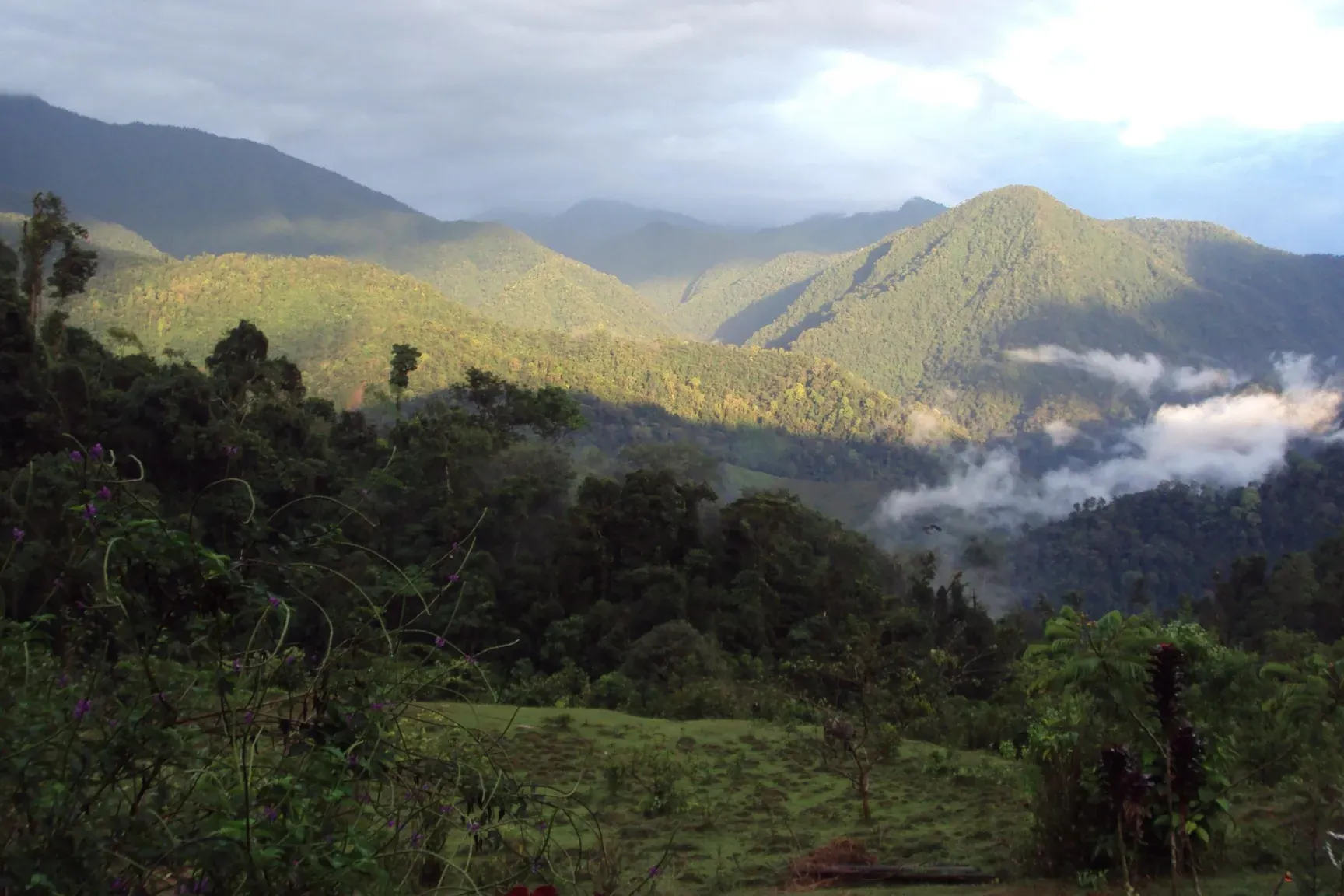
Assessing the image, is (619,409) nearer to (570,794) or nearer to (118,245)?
(570,794)

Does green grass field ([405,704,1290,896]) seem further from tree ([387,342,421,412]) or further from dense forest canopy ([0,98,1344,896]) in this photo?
tree ([387,342,421,412])

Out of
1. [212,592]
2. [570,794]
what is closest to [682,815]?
[570,794]

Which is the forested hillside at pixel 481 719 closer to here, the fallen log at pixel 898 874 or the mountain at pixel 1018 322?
the fallen log at pixel 898 874

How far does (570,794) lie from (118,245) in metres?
138

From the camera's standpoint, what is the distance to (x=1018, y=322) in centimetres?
17588

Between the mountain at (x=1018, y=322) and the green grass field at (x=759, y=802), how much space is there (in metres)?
147

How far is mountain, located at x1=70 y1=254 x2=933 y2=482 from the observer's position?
69688 millimetres

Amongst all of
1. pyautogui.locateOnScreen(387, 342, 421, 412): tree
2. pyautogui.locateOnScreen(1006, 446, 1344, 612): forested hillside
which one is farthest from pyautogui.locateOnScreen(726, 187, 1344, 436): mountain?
pyautogui.locateOnScreen(387, 342, 421, 412): tree

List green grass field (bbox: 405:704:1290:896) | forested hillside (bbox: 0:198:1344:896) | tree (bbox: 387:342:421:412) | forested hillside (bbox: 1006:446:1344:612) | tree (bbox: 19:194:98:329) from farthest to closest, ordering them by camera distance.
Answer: forested hillside (bbox: 1006:446:1344:612)
tree (bbox: 387:342:421:412)
tree (bbox: 19:194:98:329)
green grass field (bbox: 405:704:1290:896)
forested hillside (bbox: 0:198:1344:896)

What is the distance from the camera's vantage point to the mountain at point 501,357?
229 feet

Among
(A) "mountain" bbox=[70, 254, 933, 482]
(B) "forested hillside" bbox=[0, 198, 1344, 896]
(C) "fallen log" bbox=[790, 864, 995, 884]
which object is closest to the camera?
(B) "forested hillside" bbox=[0, 198, 1344, 896]

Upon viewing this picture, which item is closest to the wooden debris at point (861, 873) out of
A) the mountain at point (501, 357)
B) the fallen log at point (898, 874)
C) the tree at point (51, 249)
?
→ the fallen log at point (898, 874)

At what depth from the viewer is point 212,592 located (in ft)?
7.48

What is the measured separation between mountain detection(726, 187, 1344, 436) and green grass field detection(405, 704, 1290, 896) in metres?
147
